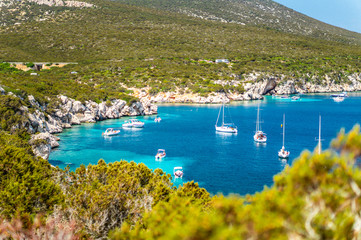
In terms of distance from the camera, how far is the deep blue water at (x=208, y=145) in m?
32.0

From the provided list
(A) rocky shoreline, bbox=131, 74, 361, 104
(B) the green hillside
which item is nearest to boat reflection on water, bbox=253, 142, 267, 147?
(A) rocky shoreline, bbox=131, 74, 361, 104

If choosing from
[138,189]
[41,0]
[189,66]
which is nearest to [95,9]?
[41,0]

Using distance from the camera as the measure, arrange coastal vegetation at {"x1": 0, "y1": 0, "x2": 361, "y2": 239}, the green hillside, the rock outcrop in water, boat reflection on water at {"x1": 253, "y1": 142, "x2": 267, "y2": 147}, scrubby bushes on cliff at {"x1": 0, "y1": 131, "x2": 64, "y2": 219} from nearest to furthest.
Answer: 1. coastal vegetation at {"x1": 0, "y1": 0, "x2": 361, "y2": 239}
2. scrubby bushes on cliff at {"x1": 0, "y1": 131, "x2": 64, "y2": 219}
3. the rock outcrop in water
4. boat reflection on water at {"x1": 253, "y1": 142, "x2": 267, "y2": 147}
5. the green hillside

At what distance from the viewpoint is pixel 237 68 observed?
372ft

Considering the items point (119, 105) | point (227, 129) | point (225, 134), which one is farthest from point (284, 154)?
point (119, 105)

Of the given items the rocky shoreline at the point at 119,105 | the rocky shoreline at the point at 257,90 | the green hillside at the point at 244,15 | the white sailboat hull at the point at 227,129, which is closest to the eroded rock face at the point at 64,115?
the rocky shoreline at the point at 119,105

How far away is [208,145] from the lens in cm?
4538

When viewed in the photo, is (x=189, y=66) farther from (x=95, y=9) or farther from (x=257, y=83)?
(x=95, y=9)

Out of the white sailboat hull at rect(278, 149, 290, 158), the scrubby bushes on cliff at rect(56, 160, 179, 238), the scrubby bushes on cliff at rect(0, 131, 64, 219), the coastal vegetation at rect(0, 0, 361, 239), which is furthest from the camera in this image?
the white sailboat hull at rect(278, 149, 290, 158)

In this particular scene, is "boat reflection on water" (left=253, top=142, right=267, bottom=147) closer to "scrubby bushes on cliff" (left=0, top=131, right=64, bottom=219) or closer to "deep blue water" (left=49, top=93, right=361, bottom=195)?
"deep blue water" (left=49, top=93, right=361, bottom=195)

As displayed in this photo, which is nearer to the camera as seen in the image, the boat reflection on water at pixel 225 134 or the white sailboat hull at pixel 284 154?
the white sailboat hull at pixel 284 154

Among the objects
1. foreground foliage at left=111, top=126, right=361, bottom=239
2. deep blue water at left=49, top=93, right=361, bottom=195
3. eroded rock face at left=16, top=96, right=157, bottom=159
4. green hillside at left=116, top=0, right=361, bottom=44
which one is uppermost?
green hillside at left=116, top=0, right=361, bottom=44

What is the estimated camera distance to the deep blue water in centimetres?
3198

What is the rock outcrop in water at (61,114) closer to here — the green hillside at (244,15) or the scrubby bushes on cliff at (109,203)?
the scrubby bushes on cliff at (109,203)
